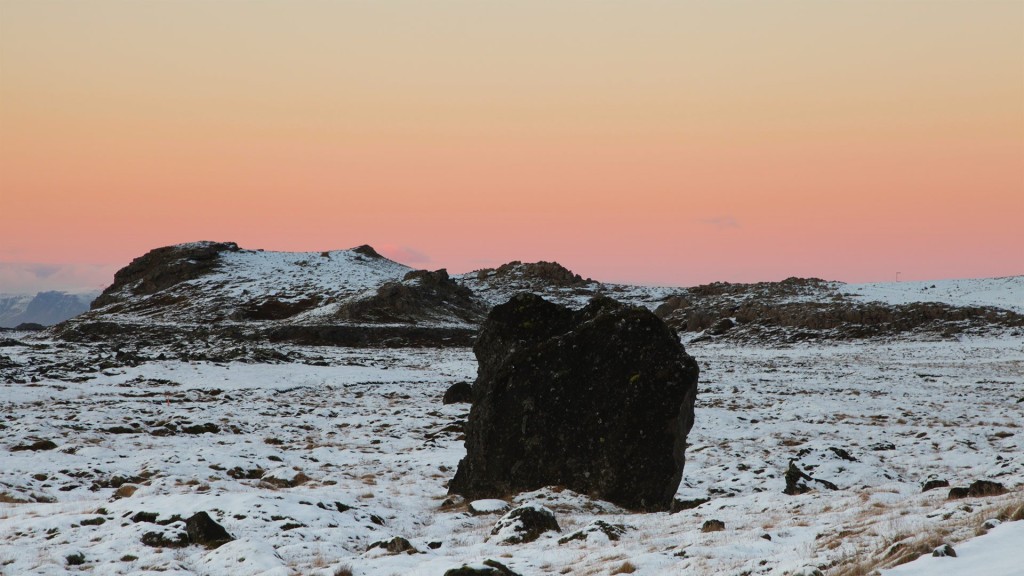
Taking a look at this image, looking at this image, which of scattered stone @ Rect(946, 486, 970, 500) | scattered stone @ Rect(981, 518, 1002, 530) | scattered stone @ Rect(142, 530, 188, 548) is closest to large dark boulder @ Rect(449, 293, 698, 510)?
scattered stone @ Rect(946, 486, 970, 500)

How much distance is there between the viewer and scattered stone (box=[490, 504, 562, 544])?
1044 centimetres

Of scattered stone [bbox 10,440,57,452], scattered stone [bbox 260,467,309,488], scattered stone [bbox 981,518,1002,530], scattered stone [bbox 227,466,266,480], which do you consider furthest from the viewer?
scattered stone [bbox 10,440,57,452]

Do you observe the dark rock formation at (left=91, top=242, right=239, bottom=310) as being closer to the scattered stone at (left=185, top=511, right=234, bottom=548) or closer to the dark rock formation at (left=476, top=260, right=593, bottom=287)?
the dark rock formation at (left=476, top=260, right=593, bottom=287)

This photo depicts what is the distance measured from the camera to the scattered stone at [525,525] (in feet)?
34.2

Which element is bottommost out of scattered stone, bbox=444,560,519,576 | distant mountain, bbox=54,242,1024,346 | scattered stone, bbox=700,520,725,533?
scattered stone, bbox=700,520,725,533

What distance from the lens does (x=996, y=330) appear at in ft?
202

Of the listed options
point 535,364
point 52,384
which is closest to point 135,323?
point 52,384

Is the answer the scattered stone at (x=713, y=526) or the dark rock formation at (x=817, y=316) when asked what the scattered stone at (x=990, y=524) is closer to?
the scattered stone at (x=713, y=526)

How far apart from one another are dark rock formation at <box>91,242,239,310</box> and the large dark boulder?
97.5 m

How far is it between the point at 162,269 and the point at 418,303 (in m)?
44.1

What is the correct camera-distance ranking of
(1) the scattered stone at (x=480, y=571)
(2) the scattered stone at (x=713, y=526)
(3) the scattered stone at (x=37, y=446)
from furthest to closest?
(3) the scattered stone at (x=37, y=446) → (2) the scattered stone at (x=713, y=526) → (1) the scattered stone at (x=480, y=571)

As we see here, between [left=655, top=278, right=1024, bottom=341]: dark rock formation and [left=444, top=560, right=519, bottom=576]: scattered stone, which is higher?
[left=655, top=278, right=1024, bottom=341]: dark rock formation

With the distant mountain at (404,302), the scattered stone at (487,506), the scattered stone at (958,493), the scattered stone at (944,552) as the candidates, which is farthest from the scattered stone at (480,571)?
the distant mountain at (404,302)

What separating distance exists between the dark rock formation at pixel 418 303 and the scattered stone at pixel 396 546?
67.5m
